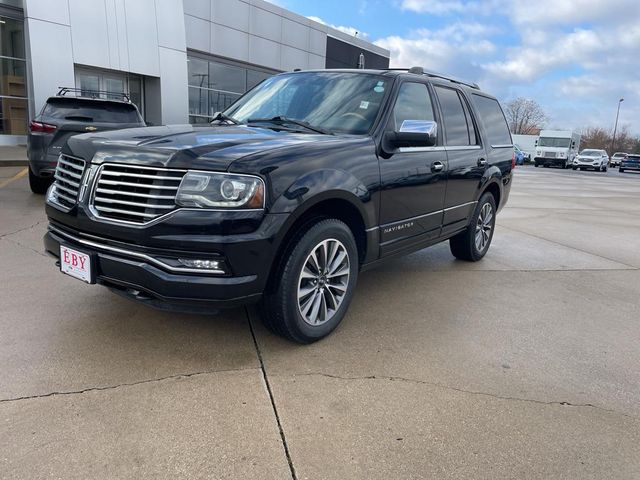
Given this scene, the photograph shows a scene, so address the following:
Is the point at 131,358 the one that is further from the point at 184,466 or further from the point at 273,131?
the point at 273,131

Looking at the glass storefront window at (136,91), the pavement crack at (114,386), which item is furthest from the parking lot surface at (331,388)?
the glass storefront window at (136,91)

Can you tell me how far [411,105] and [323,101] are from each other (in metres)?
0.75

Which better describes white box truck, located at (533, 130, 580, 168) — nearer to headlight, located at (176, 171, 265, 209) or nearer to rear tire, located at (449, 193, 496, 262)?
rear tire, located at (449, 193, 496, 262)

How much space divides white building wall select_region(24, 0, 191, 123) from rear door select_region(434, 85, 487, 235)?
15.2 meters

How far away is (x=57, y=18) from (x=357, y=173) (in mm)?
16737

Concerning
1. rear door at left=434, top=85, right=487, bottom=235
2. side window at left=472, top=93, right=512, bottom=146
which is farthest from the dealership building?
rear door at left=434, top=85, right=487, bottom=235

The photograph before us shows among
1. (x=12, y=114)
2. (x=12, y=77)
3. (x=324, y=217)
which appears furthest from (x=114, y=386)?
(x=12, y=77)

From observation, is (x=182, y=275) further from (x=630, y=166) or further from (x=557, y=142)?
(x=630, y=166)

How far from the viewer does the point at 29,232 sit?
19.7 ft

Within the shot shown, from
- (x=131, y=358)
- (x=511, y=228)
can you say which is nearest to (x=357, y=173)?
(x=131, y=358)

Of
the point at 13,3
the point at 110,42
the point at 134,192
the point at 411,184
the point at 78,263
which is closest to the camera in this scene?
the point at 134,192

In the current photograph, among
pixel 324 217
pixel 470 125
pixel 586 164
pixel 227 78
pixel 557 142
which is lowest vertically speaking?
pixel 586 164

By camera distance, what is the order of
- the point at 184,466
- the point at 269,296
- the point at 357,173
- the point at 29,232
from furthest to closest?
the point at 29,232
the point at 357,173
the point at 269,296
the point at 184,466

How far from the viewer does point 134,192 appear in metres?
2.83
